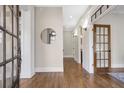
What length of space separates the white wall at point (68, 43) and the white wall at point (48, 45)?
25.3 feet

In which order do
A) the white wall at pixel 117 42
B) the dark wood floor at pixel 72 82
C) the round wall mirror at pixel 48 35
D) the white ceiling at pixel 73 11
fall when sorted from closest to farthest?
the dark wood floor at pixel 72 82
the white ceiling at pixel 73 11
the round wall mirror at pixel 48 35
the white wall at pixel 117 42

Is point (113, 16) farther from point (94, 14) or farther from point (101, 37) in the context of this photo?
point (94, 14)

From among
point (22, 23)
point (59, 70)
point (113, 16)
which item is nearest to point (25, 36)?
point (22, 23)

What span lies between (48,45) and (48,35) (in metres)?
0.46

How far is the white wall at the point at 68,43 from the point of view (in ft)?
44.7

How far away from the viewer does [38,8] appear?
589 centimetres

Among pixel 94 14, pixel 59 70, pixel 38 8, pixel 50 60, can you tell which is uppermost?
pixel 38 8

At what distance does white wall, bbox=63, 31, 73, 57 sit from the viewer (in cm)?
1363

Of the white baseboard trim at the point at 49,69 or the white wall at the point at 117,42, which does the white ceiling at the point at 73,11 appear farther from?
the white baseboard trim at the point at 49,69

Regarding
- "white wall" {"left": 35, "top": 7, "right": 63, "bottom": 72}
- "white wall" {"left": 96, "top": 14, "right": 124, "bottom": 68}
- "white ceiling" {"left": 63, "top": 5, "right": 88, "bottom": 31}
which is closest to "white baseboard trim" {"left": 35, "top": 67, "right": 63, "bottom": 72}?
"white wall" {"left": 35, "top": 7, "right": 63, "bottom": 72}

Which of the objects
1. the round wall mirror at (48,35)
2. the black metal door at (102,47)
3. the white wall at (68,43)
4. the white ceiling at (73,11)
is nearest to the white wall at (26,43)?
the round wall mirror at (48,35)

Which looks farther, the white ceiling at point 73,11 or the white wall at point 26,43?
the white ceiling at point 73,11

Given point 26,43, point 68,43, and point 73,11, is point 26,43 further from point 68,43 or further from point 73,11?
point 68,43
